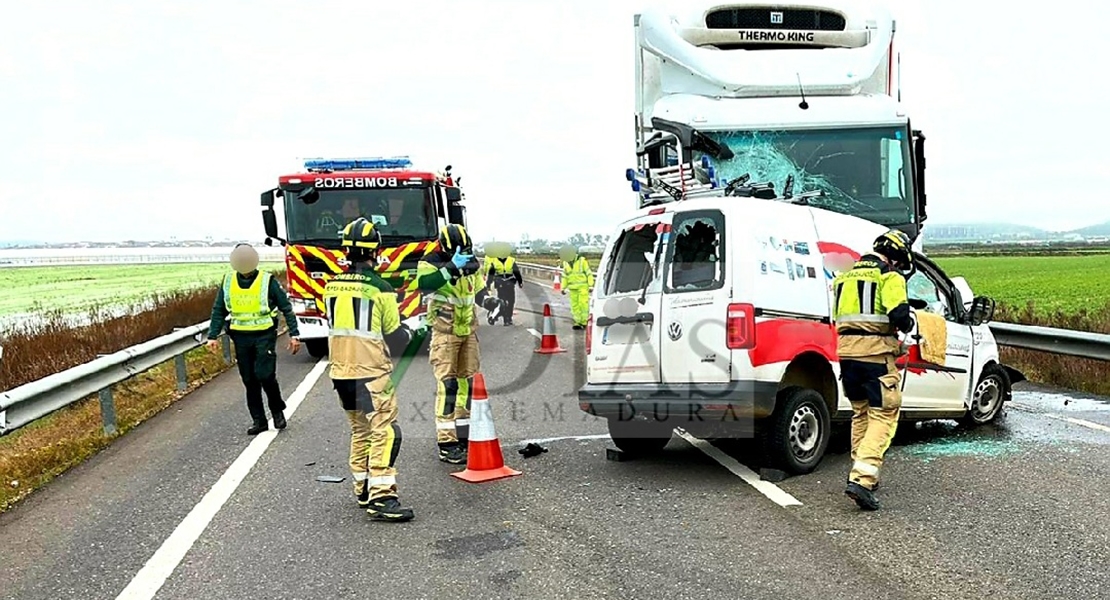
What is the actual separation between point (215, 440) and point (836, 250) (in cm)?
539

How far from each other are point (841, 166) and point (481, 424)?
13.8 feet

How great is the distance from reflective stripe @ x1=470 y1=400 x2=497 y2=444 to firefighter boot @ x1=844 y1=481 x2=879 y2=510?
250 centimetres

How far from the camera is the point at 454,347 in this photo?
7371mm

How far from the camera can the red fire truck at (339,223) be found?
13883mm

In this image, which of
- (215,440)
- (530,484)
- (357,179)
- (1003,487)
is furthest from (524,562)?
(357,179)

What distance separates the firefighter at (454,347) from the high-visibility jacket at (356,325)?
1.18 metres

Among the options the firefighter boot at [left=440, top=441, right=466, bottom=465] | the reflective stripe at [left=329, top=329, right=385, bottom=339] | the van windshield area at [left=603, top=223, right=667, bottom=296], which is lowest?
the firefighter boot at [left=440, top=441, right=466, bottom=465]

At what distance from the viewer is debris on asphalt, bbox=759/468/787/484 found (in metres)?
6.26

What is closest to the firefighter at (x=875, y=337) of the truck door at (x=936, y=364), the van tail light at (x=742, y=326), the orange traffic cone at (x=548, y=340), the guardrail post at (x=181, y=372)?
the van tail light at (x=742, y=326)

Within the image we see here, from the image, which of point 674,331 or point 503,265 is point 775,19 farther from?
point 503,265

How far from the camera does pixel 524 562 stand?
475 cm

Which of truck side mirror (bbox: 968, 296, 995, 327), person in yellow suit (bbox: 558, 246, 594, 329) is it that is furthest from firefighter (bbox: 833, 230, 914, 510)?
person in yellow suit (bbox: 558, 246, 594, 329)

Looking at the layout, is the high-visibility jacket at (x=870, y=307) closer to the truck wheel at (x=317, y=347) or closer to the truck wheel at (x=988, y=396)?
the truck wheel at (x=988, y=396)

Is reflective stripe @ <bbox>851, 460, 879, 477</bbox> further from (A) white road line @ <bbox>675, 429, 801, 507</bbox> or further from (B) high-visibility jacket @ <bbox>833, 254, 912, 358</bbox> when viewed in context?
(B) high-visibility jacket @ <bbox>833, 254, 912, 358</bbox>
